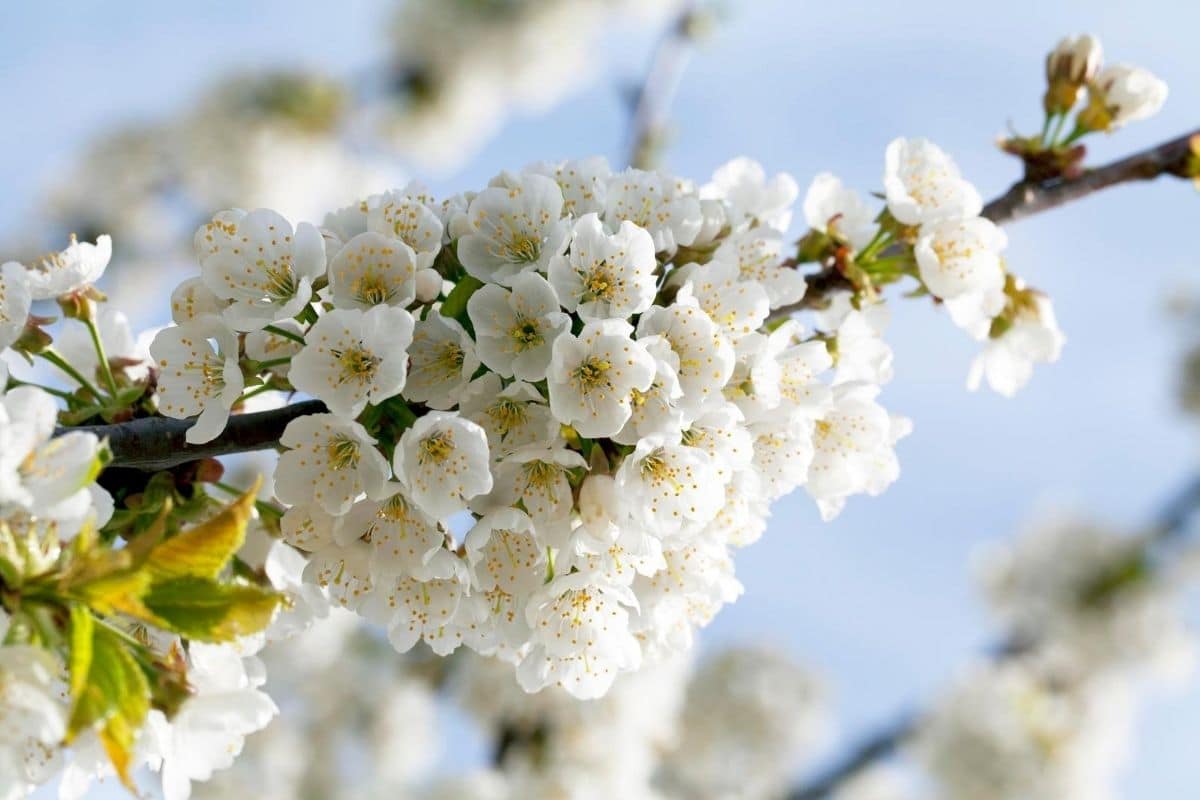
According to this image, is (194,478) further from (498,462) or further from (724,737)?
(724,737)

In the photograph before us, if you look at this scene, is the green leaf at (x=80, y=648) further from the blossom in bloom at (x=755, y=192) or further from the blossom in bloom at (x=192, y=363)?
the blossom in bloom at (x=755, y=192)

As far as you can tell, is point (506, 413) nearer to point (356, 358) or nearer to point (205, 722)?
point (356, 358)

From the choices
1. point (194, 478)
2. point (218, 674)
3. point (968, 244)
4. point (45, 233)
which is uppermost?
point (968, 244)

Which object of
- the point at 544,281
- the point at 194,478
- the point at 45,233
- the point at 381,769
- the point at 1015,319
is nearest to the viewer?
the point at 544,281

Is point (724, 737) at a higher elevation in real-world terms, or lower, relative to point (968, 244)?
lower

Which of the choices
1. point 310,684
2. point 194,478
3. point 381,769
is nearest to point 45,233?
point 310,684

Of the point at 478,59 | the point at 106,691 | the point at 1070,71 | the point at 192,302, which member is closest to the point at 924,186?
the point at 1070,71
